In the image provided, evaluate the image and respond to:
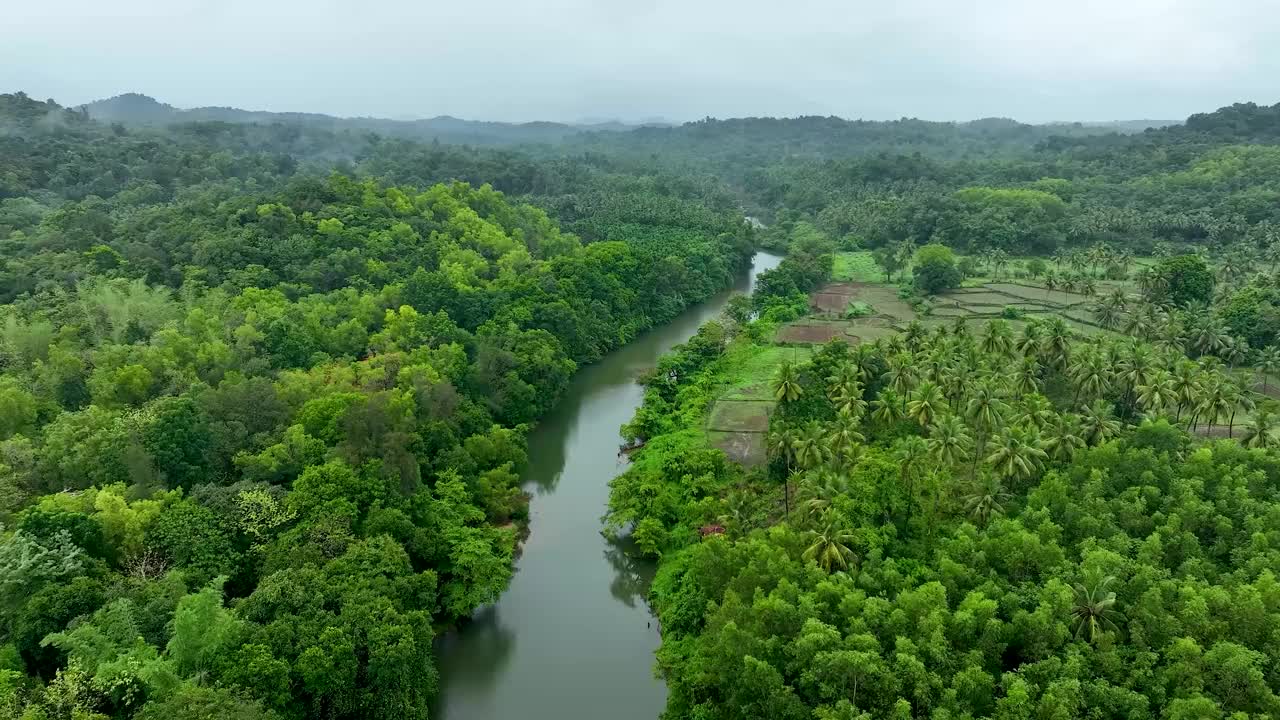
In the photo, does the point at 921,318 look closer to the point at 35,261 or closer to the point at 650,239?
the point at 650,239

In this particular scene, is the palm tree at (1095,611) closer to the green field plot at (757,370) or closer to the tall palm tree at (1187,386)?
the tall palm tree at (1187,386)

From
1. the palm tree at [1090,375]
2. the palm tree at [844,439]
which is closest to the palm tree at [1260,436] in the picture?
the palm tree at [1090,375]

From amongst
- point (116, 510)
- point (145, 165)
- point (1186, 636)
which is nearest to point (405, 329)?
point (116, 510)

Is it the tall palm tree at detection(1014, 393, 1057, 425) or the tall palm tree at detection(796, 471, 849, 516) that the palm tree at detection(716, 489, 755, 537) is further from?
the tall palm tree at detection(1014, 393, 1057, 425)

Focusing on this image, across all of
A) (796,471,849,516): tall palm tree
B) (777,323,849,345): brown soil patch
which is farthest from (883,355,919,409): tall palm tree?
(777,323,849,345): brown soil patch

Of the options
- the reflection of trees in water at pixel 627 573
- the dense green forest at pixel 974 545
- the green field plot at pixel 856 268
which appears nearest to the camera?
the dense green forest at pixel 974 545

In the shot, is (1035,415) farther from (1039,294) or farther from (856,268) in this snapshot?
(856,268)
